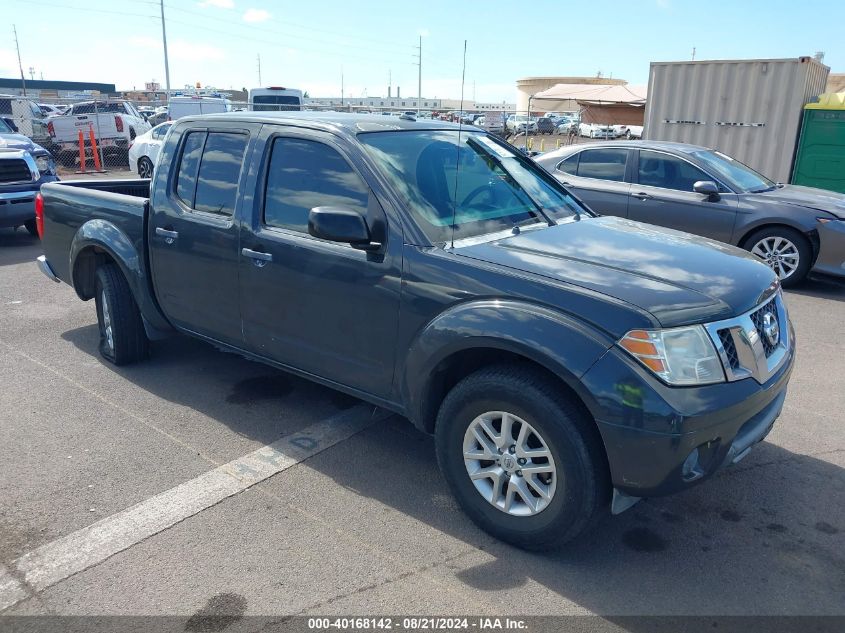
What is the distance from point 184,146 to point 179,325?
121 cm

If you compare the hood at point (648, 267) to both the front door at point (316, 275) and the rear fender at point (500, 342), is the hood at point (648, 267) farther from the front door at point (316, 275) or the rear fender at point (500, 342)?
the front door at point (316, 275)

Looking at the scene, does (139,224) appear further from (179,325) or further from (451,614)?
(451,614)

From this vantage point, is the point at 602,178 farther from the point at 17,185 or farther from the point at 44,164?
the point at 44,164

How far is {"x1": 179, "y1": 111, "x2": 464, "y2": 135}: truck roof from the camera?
3881 mm

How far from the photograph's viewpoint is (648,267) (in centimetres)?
322

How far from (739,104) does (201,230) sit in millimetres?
11457

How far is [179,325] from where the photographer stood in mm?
4773

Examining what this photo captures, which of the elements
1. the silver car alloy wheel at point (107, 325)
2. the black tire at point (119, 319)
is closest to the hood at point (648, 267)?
the black tire at point (119, 319)

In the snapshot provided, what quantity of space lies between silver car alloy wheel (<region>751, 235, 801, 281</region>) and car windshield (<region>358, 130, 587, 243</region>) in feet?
15.2

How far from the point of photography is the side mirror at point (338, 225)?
332cm

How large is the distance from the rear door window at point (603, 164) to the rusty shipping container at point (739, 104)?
5070mm

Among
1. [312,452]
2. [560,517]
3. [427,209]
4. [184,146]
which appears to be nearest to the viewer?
[560,517]

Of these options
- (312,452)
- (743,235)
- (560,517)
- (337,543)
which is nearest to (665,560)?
(560,517)

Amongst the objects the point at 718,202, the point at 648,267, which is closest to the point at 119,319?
the point at 648,267
